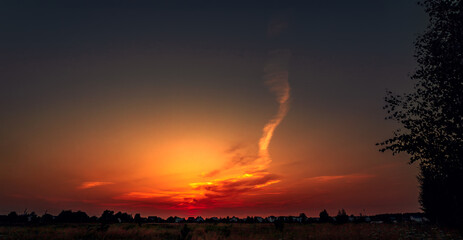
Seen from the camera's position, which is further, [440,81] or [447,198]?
[447,198]

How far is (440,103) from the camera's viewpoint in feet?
61.8

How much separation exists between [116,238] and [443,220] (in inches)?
1912

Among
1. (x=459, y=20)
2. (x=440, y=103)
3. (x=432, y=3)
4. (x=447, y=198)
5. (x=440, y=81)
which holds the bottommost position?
(x=447, y=198)

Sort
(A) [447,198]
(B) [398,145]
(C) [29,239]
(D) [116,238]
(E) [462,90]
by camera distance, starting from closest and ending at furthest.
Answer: (E) [462,90], (B) [398,145], (C) [29,239], (D) [116,238], (A) [447,198]

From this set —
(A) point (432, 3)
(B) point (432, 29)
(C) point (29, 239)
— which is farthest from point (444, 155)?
(C) point (29, 239)

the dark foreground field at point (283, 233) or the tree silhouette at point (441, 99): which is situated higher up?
the tree silhouette at point (441, 99)

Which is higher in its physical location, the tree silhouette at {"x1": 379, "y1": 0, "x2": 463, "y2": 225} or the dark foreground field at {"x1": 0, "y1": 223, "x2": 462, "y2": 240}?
the tree silhouette at {"x1": 379, "y1": 0, "x2": 463, "y2": 225}

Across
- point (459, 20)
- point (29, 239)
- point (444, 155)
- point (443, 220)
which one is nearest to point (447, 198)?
point (443, 220)

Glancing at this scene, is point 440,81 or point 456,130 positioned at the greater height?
point 440,81

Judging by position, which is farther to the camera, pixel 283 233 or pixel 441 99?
pixel 283 233

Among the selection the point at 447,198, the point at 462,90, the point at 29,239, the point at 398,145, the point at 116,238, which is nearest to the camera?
the point at 462,90

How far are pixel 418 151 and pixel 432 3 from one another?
10.2 metres

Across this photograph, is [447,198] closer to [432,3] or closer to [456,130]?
[456,130]

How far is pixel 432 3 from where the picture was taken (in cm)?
2000
